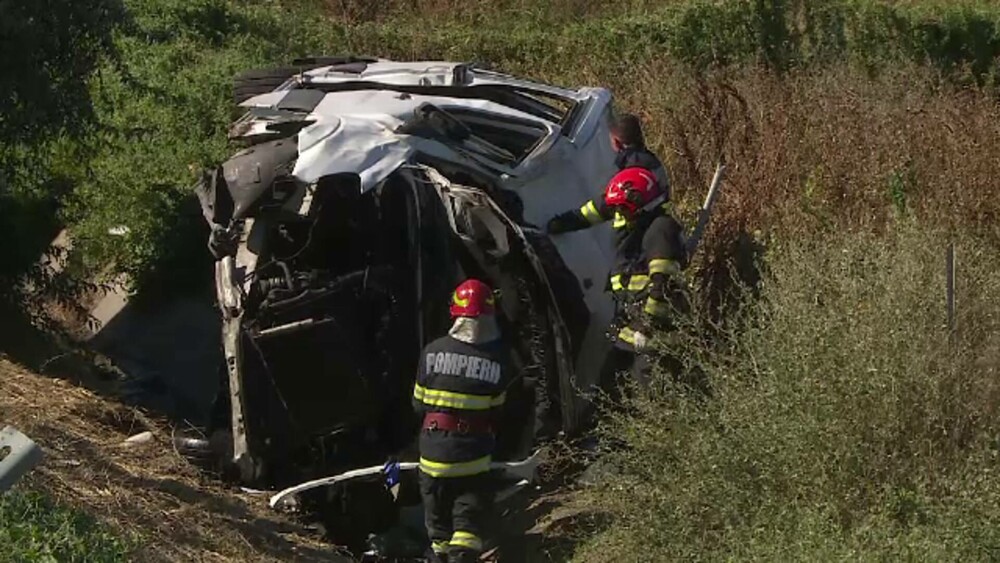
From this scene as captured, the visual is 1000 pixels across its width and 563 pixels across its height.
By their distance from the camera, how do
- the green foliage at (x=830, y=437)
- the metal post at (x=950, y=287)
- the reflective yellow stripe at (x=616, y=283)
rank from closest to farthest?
the green foliage at (x=830, y=437) → the metal post at (x=950, y=287) → the reflective yellow stripe at (x=616, y=283)

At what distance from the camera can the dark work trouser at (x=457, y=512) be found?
21.5ft

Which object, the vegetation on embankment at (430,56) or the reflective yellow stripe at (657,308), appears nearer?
the reflective yellow stripe at (657,308)

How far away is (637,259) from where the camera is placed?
24.6 feet

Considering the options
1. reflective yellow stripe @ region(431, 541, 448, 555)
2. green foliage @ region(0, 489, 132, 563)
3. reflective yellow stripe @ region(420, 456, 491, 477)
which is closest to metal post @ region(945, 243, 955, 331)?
reflective yellow stripe @ region(420, 456, 491, 477)

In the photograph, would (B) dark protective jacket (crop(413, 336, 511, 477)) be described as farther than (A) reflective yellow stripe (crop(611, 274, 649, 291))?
No

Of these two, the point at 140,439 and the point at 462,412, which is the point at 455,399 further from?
the point at 140,439

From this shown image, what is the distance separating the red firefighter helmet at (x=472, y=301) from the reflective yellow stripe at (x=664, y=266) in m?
1.09

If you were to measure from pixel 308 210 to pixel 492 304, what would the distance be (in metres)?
1.29

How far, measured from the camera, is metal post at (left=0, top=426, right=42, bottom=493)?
444 cm

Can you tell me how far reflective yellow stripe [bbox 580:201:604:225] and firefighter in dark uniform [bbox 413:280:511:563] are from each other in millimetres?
1056

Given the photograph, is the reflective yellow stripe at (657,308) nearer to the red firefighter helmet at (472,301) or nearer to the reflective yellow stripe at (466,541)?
the red firefighter helmet at (472,301)

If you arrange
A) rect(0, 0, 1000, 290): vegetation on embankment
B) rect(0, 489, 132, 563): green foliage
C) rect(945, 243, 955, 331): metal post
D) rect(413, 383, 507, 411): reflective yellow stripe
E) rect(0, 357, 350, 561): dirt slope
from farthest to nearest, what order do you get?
rect(0, 0, 1000, 290): vegetation on embankment < rect(413, 383, 507, 411): reflective yellow stripe < rect(945, 243, 955, 331): metal post < rect(0, 357, 350, 561): dirt slope < rect(0, 489, 132, 563): green foliage

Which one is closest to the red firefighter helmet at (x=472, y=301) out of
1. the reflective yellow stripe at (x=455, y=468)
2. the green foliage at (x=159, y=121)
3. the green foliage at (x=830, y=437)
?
the reflective yellow stripe at (x=455, y=468)

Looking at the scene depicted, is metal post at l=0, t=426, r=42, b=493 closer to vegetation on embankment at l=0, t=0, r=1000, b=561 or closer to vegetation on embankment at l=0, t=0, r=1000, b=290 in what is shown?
vegetation on embankment at l=0, t=0, r=1000, b=561
